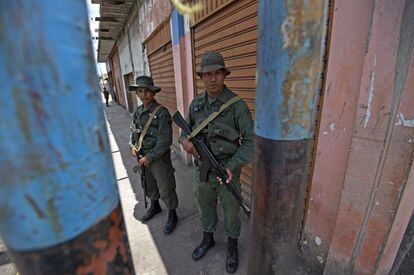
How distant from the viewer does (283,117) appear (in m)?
0.64

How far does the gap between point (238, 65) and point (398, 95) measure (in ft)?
5.62

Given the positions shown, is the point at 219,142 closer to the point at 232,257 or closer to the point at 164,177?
the point at 164,177

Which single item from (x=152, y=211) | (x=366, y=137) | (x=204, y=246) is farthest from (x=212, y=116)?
(x=152, y=211)

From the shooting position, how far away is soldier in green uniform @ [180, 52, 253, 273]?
1783 millimetres

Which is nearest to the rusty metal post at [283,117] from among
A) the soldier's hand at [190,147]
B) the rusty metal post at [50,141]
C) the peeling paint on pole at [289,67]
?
the peeling paint on pole at [289,67]

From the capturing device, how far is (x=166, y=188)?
2.63 m

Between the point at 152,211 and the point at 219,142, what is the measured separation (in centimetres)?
174

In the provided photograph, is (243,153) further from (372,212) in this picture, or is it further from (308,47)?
(308,47)

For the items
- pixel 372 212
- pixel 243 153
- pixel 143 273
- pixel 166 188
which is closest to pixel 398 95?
pixel 372 212

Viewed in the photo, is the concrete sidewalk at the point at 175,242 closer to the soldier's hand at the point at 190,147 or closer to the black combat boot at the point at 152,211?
the black combat boot at the point at 152,211

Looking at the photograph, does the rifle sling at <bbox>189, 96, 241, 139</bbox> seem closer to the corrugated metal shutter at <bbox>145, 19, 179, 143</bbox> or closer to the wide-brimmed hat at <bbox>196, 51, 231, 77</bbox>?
the wide-brimmed hat at <bbox>196, 51, 231, 77</bbox>

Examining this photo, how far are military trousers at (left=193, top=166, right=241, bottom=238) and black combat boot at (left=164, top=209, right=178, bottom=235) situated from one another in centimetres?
60

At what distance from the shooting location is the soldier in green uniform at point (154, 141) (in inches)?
95.1

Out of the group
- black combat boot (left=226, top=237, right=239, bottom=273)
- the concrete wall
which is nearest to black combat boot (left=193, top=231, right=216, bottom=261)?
black combat boot (left=226, top=237, right=239, bottom=273)
